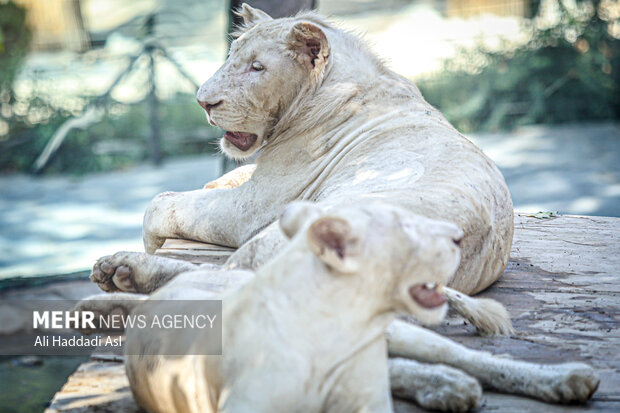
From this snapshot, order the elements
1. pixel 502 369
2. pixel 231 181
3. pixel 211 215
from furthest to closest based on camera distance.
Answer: pixel 231 181, pixel 211 215, pixel 502 369

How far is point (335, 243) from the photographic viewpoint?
2078 mm

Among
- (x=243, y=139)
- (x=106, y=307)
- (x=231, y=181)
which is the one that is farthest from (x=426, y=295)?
(x=231, y=181)

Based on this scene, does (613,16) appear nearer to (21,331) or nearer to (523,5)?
(523,5)

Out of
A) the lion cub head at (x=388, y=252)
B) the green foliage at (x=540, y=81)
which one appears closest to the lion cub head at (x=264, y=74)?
the lion cub head at (x=388, y=252)

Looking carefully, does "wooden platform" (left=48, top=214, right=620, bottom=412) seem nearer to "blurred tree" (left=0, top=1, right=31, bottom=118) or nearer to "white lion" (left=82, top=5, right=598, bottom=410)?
"white lion" (left=82, top=5, right=598, bottom=410)

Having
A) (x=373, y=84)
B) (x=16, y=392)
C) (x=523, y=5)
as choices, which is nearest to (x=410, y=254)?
(x=373, y=84)

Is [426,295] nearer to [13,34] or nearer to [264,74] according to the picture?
[264,74]

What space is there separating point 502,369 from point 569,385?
0.25m

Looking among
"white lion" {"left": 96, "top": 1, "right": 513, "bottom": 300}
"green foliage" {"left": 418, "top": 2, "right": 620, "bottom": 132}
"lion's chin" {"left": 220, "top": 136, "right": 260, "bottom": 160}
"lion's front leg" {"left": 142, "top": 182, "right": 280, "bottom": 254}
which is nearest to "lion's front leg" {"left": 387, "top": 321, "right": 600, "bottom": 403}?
"white lion" {"left": 96, "top": 1, "right": 513, "bottom": 300}

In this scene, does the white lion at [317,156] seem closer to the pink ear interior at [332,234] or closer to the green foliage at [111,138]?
the pink ear interior at [332,234]

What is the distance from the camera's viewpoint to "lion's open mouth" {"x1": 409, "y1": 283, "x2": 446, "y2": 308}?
2.20 m

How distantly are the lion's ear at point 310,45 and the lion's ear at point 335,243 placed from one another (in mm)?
2470

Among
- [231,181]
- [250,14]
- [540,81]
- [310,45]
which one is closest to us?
[310,45]

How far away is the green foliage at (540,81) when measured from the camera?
16.5 meters
